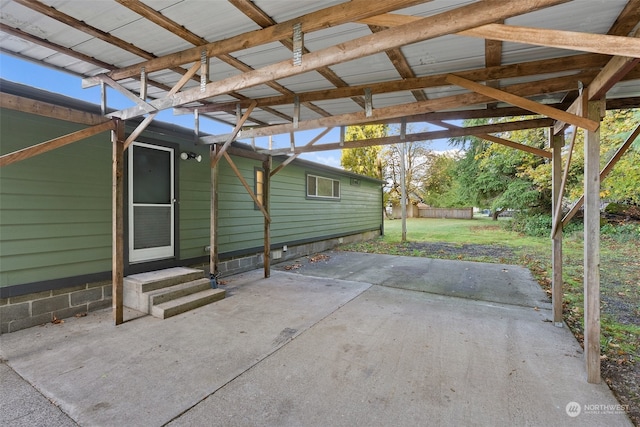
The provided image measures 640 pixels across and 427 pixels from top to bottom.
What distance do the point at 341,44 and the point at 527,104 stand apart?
194cm

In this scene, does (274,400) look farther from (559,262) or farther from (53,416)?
(559,262)

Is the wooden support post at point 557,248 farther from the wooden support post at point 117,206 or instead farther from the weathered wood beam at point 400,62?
the wooden support post at point 117,206

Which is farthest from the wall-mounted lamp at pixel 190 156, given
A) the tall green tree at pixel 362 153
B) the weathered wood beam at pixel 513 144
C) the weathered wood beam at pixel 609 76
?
the tall green tree at pixel 362 153

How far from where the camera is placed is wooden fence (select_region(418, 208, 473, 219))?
2691 centimetres

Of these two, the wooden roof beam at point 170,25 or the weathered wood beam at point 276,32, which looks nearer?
the weathered wood beam at point 276,32

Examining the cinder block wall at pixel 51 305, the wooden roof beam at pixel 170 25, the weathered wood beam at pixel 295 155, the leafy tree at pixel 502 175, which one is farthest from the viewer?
the leafy tree at pixel 502 175

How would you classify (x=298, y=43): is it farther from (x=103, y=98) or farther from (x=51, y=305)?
(x=51, y=305)

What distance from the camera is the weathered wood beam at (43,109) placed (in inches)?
99.3

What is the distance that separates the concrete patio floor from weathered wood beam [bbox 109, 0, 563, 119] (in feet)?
8.36

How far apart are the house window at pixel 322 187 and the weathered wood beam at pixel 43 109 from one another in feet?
19.5

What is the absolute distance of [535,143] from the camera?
11352 millimetres

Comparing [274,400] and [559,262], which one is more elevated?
[559,262]

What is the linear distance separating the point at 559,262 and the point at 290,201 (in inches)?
227

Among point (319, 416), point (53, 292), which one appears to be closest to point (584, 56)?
point (319, 416)
